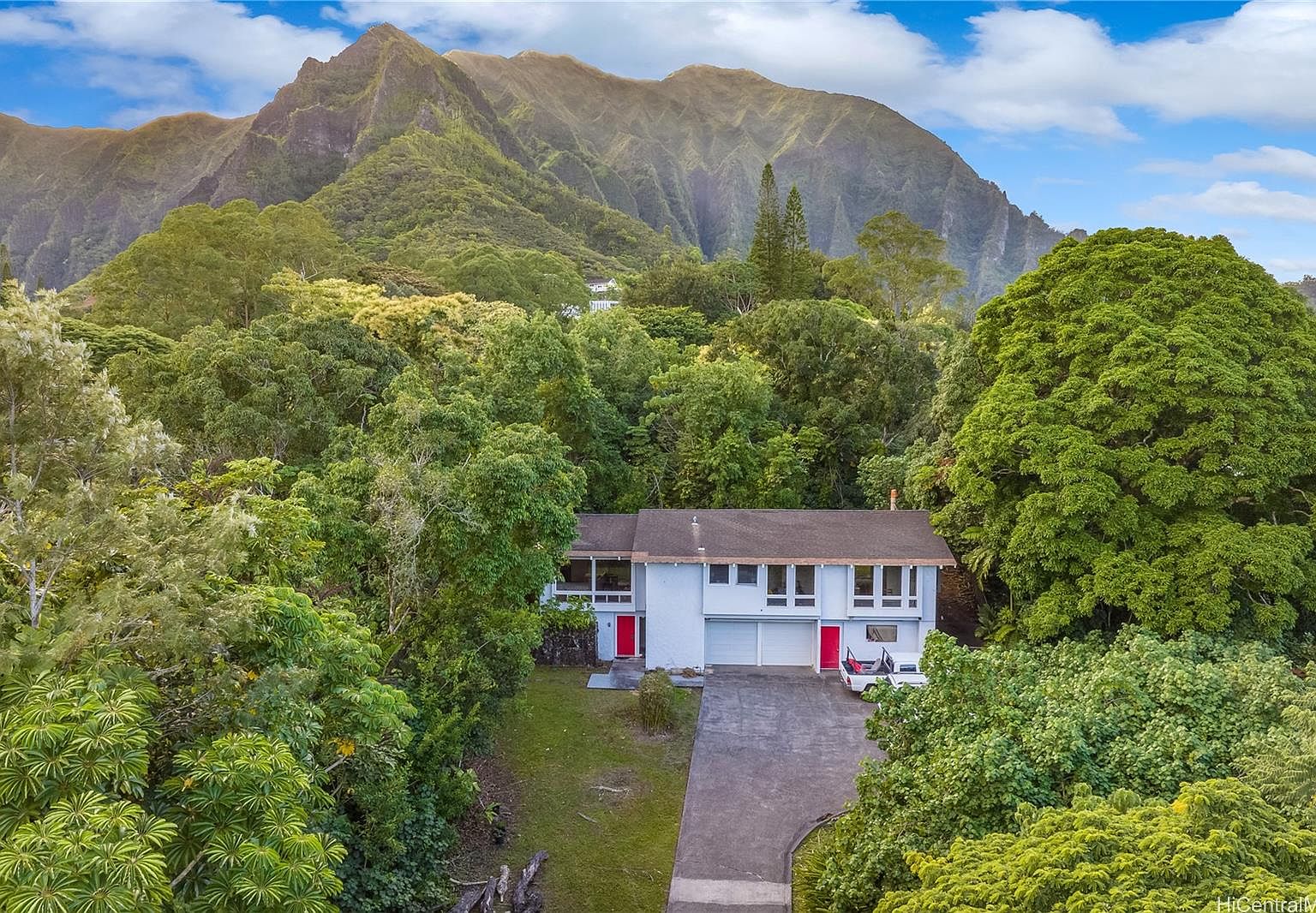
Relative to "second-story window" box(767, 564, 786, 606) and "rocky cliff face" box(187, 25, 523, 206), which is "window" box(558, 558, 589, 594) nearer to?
"second-story window" box(767, 564, 786, 606)

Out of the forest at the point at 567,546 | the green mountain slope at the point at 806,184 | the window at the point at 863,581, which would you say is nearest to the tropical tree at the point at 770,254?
the forest at the point at 567,546

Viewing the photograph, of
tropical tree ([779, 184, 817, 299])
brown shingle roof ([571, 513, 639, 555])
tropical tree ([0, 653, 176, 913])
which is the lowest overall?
brown shingle roof ([571, 513, 639, 555])

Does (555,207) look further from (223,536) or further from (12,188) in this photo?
(223,536)

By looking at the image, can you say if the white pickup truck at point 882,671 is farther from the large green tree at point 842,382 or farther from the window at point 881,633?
the large green tree at point 842,382

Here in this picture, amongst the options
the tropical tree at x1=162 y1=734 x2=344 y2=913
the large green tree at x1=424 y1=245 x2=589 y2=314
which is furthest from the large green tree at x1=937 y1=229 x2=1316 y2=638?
the large green tree at x1=424 y1=245 x2=589 y2=314

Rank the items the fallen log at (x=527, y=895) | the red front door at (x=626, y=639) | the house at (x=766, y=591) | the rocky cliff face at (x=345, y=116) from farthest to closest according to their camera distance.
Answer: the rocky cliff face at (x=345, y=116)
the red front door at (x=626, y=639)
the house at (x=766, y=591)
the fallen log at (x=527, y=895)

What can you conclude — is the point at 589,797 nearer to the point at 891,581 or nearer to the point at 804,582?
the point at 804,582

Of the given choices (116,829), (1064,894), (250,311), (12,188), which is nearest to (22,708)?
(116,829)
